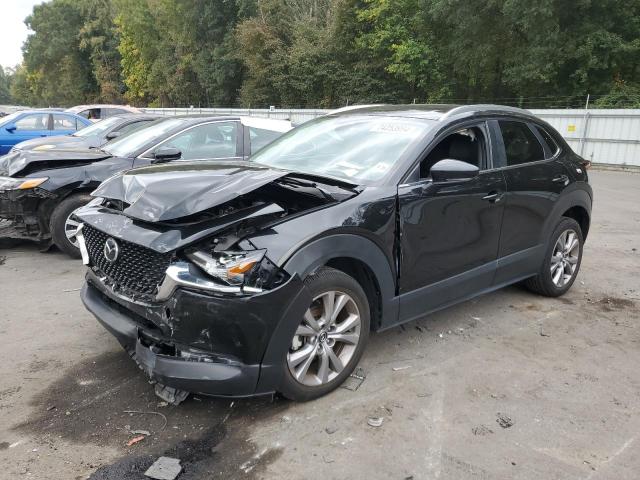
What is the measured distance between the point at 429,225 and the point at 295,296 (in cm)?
126

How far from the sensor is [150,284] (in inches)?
116

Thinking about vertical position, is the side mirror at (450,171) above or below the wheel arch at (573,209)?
above

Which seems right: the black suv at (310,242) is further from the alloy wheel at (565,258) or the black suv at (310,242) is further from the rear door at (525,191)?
the alloy wheel at (565,258)

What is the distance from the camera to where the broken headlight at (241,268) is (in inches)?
108

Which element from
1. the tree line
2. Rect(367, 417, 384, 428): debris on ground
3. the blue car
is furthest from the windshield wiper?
the tree line

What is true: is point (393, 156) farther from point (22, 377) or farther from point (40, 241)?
point (40, 241)

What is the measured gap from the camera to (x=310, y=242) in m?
2.95

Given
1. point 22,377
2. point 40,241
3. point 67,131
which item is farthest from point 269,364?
point 67,131

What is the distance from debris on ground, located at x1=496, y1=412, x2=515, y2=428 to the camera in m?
3.03

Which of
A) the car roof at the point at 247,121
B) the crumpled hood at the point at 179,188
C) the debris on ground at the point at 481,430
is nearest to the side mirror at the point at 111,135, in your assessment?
the car roof at the point at 247,121

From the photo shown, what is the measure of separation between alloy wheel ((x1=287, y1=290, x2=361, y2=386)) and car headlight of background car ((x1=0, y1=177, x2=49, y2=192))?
4.35 m

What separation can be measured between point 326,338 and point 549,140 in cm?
312

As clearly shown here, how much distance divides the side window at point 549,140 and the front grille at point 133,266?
12.0 feet

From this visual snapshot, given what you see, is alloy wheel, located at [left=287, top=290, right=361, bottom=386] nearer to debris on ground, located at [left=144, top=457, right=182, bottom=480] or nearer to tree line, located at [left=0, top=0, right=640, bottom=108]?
debris on ground, located at [left=144, top=457, right=182, bottom=480]
